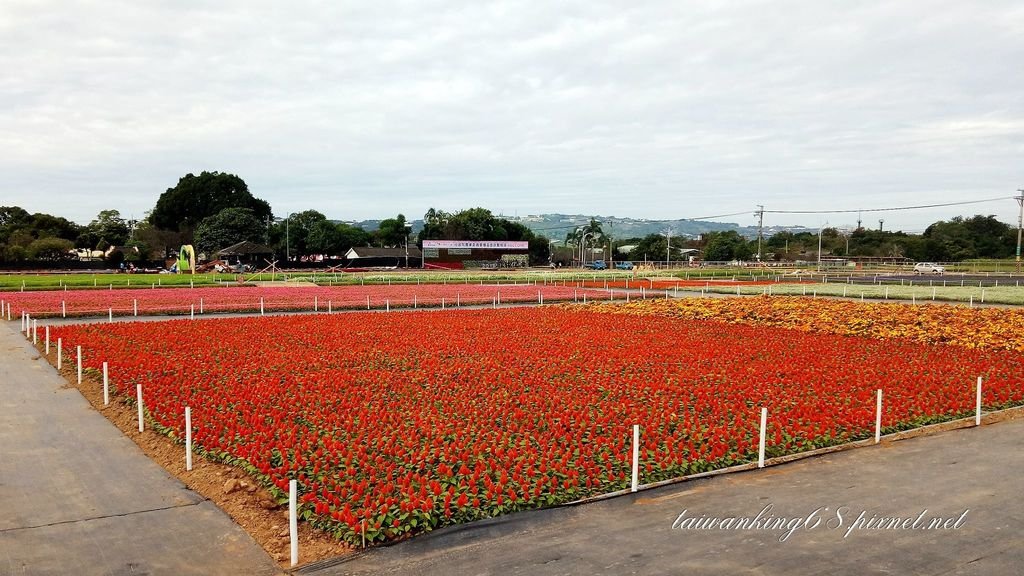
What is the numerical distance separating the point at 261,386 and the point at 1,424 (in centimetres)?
468

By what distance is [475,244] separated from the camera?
369ft

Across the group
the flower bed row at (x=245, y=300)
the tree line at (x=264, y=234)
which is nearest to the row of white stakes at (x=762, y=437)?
the flower bed row at (x=245, y=300)

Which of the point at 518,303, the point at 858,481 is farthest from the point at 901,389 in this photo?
the point at 518,303

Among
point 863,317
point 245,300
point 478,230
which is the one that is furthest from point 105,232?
point 863,317

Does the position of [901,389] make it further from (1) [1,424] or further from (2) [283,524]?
(1) [1,424]

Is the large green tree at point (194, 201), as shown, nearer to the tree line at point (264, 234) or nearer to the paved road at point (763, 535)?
the tree line at point (264, 234)

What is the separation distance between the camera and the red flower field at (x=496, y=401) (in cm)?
963

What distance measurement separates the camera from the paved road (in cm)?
743

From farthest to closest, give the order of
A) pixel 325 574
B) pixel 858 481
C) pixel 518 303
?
1. pixel 518 303
2. pixel 858 481
3. pixel 325 574

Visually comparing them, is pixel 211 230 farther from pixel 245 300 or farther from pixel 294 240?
pixel 245 300

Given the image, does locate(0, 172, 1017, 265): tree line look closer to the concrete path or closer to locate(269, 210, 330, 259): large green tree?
locate(269, 210, 330, 259): large green tree

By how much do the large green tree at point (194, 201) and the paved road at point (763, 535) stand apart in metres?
123

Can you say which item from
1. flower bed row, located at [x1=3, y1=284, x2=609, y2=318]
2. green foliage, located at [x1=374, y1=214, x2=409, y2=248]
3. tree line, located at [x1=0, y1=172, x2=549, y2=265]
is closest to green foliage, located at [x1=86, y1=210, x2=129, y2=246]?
tree line, located at [x1=0, y1=172, x2=549, y2=265]

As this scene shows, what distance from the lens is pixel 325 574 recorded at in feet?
24.0
